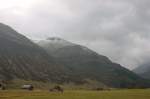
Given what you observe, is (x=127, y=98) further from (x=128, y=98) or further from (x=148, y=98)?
(x=148, y=98)

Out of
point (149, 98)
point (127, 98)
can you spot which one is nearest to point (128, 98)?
point (127, 98)

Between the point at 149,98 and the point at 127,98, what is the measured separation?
19.9ft

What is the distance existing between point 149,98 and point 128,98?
579 centimetres

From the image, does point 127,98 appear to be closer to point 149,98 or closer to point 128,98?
point 128,98

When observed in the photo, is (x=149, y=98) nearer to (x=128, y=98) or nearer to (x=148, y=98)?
(x=148, y=98)

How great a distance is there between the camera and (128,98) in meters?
87.3

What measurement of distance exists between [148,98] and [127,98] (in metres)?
5.76

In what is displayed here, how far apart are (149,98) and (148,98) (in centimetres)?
33

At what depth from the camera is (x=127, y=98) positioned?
87.3m

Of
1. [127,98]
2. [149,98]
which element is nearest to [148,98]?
[149,98]

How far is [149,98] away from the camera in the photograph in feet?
287

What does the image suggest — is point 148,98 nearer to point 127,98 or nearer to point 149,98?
point 149,98

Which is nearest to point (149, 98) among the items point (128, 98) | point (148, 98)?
point (148, 98)
